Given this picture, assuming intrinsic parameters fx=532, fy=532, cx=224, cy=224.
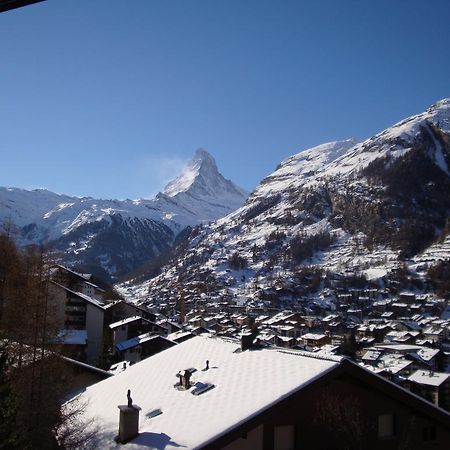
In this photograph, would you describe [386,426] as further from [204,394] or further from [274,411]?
[204,394]

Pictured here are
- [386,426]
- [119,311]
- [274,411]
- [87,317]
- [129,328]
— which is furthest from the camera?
[119,311]

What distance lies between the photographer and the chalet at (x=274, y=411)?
37.6 feet

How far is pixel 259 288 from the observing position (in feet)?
588

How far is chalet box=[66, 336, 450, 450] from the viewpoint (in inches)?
451

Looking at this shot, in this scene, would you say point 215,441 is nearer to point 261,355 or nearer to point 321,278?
point 261,355

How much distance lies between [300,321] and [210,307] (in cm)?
4182

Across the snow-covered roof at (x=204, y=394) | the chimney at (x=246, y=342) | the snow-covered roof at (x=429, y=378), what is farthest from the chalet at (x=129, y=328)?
the chimney at (x=246, y=342)

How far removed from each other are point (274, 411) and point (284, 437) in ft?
4.10

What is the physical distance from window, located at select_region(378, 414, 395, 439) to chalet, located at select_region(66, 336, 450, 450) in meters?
0.02

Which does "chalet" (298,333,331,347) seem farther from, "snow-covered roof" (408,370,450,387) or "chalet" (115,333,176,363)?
"chalet" (115,333,176,363)

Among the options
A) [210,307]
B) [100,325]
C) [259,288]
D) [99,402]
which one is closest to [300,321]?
[210,307]

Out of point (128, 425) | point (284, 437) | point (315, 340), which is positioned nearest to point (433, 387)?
point (284, 437)

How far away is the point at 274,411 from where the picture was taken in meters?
11.6

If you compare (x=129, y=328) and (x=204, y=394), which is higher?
(x=204, y=394)
